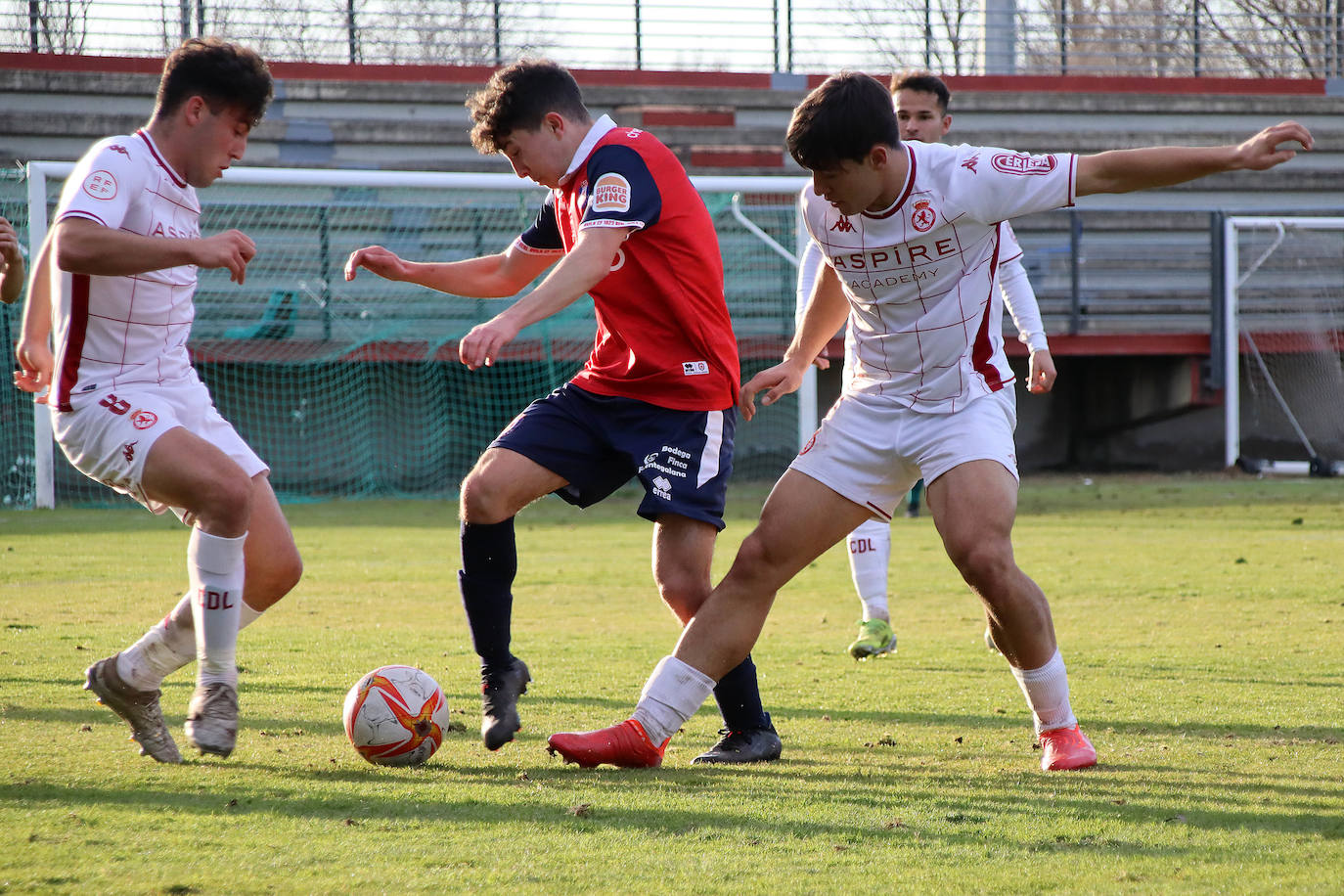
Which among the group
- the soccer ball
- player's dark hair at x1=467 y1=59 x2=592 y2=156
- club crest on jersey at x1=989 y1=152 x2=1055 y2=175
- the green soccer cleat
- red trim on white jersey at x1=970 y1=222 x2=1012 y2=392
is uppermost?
player's dark hair at x1=467 y1=59 x2=592 y2=156

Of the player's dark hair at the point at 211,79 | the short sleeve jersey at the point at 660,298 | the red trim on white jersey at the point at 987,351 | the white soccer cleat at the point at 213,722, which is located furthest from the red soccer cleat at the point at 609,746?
the player's dark hair at the point at 211,79

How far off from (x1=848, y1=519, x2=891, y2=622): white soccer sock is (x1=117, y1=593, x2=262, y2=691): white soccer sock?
2.92 meters

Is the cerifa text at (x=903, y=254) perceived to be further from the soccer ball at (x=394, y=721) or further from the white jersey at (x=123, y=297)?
the white jersey at (x=123, y=297)

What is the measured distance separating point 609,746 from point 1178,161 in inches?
83.5

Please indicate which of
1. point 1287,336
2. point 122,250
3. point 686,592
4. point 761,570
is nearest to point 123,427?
point 122,250

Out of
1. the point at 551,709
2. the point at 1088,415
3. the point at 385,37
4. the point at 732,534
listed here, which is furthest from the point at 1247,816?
the point at 385,37

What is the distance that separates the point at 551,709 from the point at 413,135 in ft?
51.3

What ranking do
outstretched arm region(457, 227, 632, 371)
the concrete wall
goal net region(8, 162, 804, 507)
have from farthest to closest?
the concrete wall, goal net region(8, 162, 804, 507), outstretched arm region(457, 227, 632, 371)

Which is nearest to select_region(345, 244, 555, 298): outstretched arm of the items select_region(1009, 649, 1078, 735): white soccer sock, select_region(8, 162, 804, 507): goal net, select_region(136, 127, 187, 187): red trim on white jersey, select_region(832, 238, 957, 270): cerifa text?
select_region(136, 127, 187, 187): red trim on white jersey

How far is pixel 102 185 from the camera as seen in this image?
3.71 m

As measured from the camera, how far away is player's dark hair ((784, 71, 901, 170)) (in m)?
3.51

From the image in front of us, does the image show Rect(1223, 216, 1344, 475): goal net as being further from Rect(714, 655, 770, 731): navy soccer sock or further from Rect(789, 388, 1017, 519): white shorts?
Rect(714, 655, 770, 731): navy soccer sock

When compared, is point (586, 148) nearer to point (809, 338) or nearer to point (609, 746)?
point (809, 338)

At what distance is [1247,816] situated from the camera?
3.15 metres
